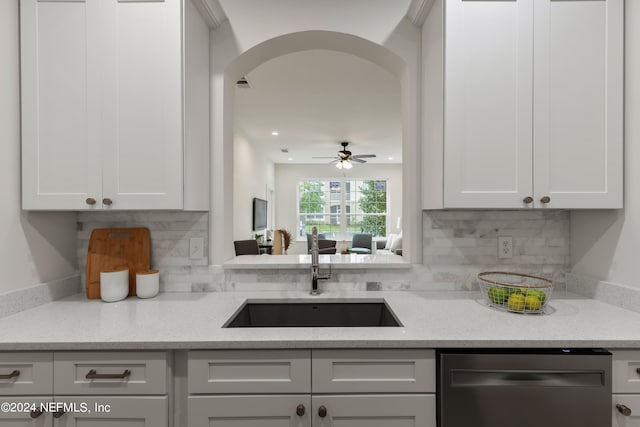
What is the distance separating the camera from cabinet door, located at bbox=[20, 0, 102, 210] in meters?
1.44

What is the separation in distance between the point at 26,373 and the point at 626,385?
→ 2.04m

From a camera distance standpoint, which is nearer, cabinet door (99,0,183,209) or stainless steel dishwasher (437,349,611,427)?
stainless steel dishwasher (437,349,611,427)

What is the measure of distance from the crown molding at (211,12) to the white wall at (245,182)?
9.13 feet

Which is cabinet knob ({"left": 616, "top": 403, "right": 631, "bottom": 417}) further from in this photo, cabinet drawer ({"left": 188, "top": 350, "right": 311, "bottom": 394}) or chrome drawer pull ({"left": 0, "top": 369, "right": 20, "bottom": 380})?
chrome drawer pull ({"left": 0, "top": 369, "right": 20, "bottom": 380})

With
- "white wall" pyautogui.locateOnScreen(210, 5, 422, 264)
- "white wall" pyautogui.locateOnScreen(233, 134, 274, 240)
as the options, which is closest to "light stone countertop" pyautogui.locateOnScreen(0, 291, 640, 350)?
"white wall" pyautogui.locateOnScreen(210, 5, 422, 264)

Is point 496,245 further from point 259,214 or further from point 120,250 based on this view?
point 259,214

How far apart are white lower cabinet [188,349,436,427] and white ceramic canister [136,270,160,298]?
66 centimetres

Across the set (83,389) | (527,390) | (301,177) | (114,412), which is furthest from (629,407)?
(301,177)

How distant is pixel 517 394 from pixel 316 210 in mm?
7742

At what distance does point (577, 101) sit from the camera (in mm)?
1422

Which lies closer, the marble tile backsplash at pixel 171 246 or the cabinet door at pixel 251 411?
the cabinet door at pixel 251 411

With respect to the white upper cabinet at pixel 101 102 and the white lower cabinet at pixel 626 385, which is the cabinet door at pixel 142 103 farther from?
the white lower cabinet at pixel 626 385

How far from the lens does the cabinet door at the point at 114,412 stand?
1126 mm

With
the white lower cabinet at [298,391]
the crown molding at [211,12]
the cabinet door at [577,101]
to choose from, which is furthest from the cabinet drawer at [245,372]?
the crown molding at [211,12]
